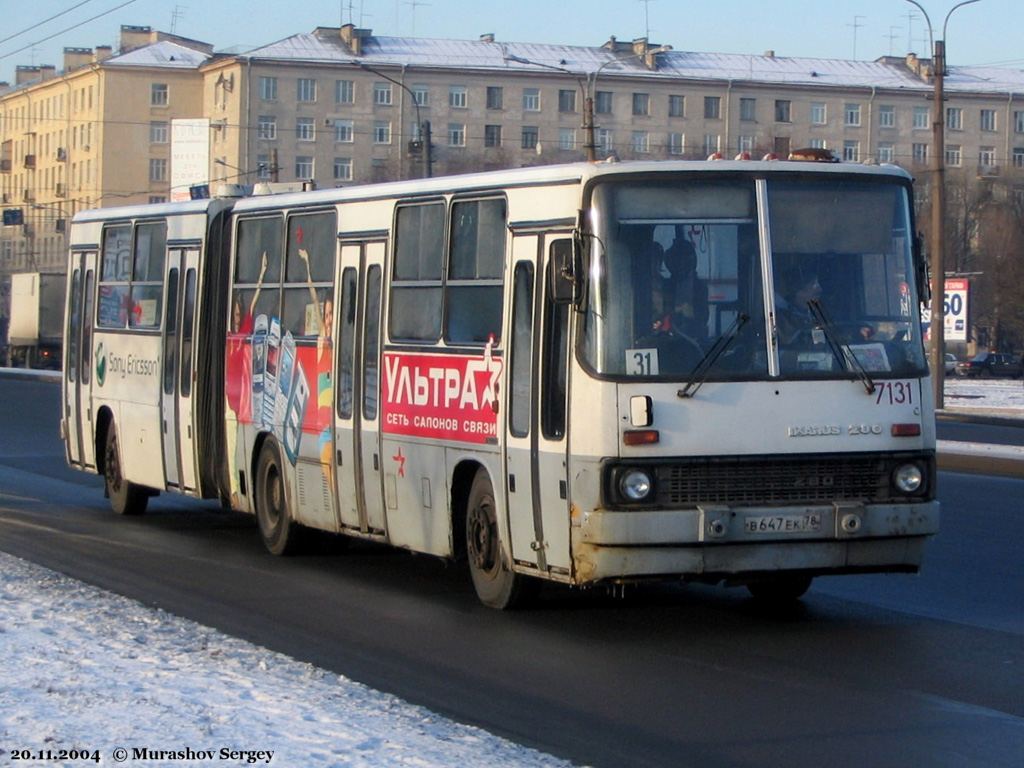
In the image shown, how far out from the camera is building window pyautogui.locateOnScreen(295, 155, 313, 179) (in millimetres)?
112312

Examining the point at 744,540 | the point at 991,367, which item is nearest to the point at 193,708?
the point at 744,540

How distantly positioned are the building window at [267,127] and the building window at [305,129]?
142cm

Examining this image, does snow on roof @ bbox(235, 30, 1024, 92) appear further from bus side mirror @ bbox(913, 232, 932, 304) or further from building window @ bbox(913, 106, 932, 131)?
bus side mirror @ bbox(913, 232, 932, 304)

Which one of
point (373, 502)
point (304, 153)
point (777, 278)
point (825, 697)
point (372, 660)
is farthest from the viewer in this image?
point (304, 153)

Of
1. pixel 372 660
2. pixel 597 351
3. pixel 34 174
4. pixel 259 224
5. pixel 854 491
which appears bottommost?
pixel 372 660

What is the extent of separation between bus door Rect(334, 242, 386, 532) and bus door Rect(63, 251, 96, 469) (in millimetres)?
5674

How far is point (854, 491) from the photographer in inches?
400

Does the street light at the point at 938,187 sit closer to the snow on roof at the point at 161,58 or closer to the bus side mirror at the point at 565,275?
the bus side mirror at the point at 565,275

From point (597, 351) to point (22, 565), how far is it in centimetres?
500

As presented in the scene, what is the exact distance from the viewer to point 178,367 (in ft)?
52.9

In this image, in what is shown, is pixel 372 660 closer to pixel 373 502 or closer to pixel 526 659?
pixel 526 659

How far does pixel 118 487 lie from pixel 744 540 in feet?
30.2

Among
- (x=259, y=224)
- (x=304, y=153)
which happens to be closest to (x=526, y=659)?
(x=259, y=224)

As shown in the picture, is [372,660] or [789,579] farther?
[789,579]
